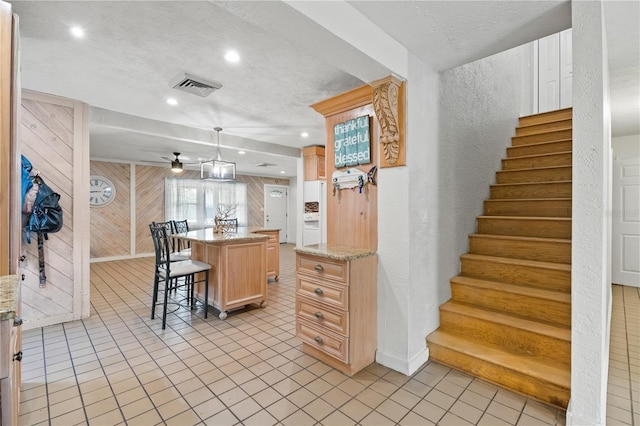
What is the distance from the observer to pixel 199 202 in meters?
8.29

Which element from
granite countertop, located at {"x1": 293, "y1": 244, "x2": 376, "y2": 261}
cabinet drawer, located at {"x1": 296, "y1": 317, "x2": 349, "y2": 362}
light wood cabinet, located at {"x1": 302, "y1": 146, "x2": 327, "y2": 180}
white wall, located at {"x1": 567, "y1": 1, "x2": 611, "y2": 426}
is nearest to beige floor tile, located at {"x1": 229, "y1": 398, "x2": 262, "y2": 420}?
cabinet drawer, located at {"x1": 296, "y1": 317, "x2": 349, "y2": 362}

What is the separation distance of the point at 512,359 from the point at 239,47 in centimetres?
310

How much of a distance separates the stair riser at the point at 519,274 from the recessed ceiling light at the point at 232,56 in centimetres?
280

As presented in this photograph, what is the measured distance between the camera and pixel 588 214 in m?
1.62

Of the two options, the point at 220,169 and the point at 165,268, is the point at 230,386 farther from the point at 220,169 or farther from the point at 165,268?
the point at 220,169

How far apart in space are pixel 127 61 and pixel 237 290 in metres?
2.50

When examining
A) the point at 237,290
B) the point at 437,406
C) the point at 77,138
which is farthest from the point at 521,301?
the point at 77,138

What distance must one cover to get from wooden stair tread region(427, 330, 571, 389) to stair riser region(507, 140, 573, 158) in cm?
257

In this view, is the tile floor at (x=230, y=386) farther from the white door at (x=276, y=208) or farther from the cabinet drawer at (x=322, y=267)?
the white door at (x=276, y=208)

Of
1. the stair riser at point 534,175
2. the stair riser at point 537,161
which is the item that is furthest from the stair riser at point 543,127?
the stair riser at point 534,175

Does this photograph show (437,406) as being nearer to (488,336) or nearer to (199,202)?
(488,336)

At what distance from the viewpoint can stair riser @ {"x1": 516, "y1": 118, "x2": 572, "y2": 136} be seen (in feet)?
12.2

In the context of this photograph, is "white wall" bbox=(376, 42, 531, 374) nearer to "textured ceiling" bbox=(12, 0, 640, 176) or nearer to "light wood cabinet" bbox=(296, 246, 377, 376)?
"light wood cabinet" bbox=(296, 246, 377, 376)

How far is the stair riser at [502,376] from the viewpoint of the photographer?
6.06ft
